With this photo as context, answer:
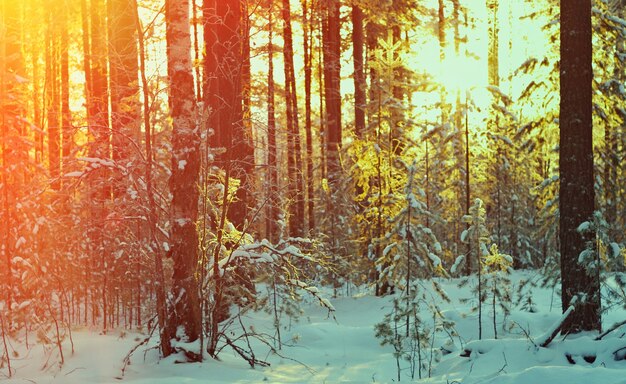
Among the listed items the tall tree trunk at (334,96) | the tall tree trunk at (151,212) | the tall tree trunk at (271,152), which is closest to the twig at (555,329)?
the tall tree trunk at (271,152)

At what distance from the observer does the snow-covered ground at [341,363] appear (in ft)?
21.7

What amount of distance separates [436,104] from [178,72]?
10.6 m

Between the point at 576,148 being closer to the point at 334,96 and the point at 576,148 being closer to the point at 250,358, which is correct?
the point at 250,358

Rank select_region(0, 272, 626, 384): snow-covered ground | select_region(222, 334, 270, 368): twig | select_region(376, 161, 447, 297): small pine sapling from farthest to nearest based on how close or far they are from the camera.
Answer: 1. select_region(376, 161, 447, 297): small pine sapling
2. select_region(222, 334, 270, 368): twig
3. select_region(0, 272, 626, 384): snow-covered ground

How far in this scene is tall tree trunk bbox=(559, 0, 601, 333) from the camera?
7945 mm

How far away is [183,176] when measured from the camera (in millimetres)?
7828

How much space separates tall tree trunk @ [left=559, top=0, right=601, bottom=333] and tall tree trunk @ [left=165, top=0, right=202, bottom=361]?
200 inches

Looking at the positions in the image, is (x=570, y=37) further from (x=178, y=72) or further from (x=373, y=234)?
(x=373, y=234)

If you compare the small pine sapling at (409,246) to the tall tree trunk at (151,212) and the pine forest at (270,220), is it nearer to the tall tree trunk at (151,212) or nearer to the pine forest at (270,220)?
the pine forest at (270,220)

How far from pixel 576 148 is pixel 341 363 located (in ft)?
15.2

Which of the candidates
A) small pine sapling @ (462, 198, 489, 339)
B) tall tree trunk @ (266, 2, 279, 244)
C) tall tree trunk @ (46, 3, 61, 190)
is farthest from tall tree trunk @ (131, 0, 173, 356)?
tall tree trunk @ (46, 3, 61, 190)

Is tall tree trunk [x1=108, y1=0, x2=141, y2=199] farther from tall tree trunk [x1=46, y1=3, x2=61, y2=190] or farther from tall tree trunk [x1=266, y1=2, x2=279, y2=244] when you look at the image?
tall tree trunk [x1=46, y1=3, x2=61, y2=190]

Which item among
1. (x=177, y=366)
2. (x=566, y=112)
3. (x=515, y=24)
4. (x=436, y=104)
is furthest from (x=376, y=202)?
(x=515, y=24)

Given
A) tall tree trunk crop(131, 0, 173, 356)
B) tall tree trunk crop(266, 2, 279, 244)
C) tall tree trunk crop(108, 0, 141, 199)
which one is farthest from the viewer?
tall tree trunk crop(266, 2, 279, 244)
